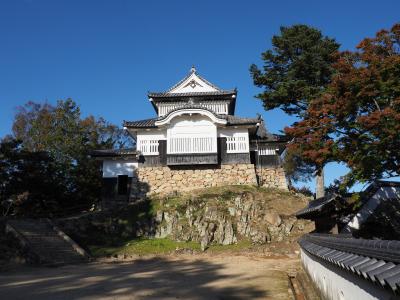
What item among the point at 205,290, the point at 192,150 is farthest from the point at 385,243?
the point at 192,150

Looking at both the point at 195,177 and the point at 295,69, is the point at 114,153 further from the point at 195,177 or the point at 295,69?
the point at 295,69

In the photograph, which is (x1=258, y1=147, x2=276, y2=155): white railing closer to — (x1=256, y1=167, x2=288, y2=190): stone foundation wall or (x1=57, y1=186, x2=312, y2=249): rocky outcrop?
(x1=256, y1=167, x2=288, y2=190): stone foundation wall

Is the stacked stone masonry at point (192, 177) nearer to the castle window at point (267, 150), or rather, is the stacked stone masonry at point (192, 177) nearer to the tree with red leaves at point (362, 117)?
the castle window at point (267, 150)

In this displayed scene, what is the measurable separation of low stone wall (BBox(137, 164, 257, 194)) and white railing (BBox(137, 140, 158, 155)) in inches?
63.8

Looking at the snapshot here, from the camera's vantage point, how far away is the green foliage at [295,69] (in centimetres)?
2650

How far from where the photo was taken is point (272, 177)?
27.5 metres

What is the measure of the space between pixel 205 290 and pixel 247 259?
731 centimetres

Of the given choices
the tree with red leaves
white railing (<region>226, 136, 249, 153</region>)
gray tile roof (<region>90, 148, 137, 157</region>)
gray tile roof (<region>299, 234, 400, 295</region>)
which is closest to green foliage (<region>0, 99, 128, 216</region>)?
gray tile roof (<region>90, 148, 137, 157</region>)

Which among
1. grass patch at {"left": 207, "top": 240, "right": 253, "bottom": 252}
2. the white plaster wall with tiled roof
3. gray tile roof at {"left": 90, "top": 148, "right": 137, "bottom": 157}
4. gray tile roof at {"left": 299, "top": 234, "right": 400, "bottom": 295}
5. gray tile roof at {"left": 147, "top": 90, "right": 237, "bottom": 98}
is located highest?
the white plaster wall with tiled roof

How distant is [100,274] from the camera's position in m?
14.4

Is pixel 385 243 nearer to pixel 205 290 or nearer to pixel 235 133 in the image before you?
pixel 205 290

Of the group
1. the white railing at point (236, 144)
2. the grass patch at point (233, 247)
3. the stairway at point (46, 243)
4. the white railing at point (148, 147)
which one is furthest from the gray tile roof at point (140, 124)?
the grass patch at point (233, 247)

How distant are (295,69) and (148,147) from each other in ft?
41.1

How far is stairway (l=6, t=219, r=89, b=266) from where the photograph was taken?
725 inches
